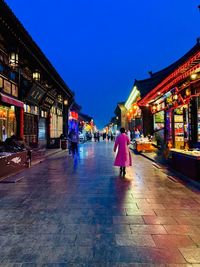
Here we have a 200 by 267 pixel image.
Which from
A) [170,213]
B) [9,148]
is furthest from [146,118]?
[170,213]

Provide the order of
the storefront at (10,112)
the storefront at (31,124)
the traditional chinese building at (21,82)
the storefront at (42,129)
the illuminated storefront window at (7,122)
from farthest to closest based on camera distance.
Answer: the storefront at (42,129) < the storefront at (31,124) < the illuminated storefront window at (7,122) < the storefront at (10,112) < the traditional chinese building at (21,82)

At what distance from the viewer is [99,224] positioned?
5328 millimetres

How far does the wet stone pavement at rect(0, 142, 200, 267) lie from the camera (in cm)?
389

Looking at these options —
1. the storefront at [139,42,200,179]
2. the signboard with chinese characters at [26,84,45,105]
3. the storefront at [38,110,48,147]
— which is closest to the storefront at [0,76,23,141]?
the signboard with chinese characters at [26,84,45,105]

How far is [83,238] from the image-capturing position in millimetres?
4602

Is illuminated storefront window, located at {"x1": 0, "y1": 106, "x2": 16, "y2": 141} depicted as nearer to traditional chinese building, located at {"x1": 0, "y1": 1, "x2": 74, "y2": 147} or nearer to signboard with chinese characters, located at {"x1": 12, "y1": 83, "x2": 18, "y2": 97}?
traditional chinese building, located at {"x1": 0, "y1": 1, "x2": 74, "y2": 147}

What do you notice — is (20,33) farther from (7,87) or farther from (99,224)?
(99,224)

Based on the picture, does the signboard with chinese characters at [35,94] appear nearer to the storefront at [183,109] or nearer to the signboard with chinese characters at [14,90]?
the signboard with chinese characters at [14,90]

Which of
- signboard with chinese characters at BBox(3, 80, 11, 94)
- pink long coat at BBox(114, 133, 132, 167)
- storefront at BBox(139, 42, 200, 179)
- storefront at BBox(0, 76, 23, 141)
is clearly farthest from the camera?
signboard with chinese characters at BBox(3, 80, 11, 94)

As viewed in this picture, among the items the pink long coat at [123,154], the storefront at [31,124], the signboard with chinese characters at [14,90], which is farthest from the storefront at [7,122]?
the pink long coat at [123,154]

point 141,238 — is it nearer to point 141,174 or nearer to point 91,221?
point 91,221

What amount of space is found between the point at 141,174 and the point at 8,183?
501 cm

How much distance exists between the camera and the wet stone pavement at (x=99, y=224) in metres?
3.89

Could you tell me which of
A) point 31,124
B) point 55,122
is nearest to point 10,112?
point 31,124
